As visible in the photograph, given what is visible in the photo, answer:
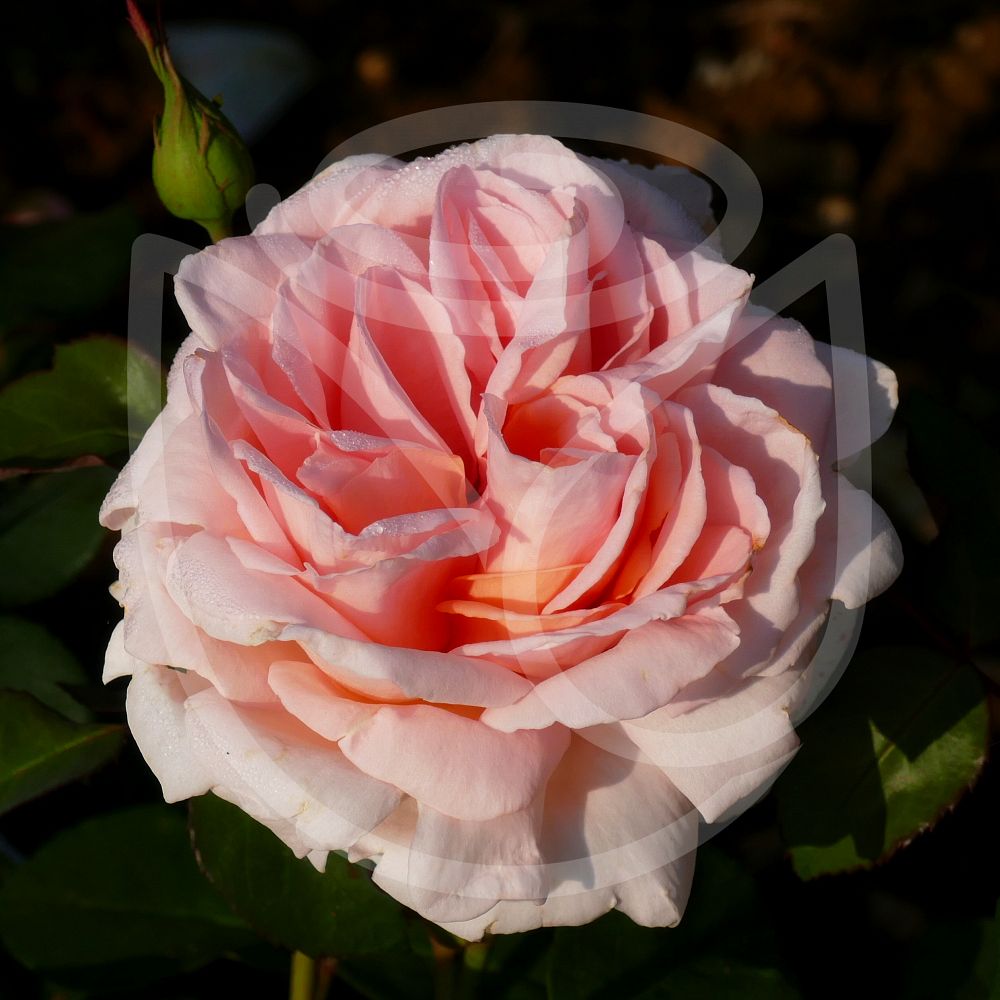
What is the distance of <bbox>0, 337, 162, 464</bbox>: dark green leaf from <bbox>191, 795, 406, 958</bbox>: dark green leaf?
0.28 m

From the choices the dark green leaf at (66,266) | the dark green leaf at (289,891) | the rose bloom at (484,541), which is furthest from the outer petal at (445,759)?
the dark green leaf at (66,266)

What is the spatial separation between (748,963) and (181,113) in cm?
73

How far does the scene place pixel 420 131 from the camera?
1489mm

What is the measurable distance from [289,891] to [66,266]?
0.67 metres

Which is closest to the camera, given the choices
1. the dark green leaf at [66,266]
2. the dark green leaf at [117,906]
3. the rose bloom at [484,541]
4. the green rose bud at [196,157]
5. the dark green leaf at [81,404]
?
the rose bloom at [484,541]

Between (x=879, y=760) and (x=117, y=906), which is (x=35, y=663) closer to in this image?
(x=117, y=906)

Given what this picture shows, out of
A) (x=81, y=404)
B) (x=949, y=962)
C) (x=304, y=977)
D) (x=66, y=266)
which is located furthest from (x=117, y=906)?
(x=949, y=962)

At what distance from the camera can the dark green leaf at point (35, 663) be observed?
93 cm

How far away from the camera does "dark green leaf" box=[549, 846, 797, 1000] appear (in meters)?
0.88

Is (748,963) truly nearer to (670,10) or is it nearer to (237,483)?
(237,483)

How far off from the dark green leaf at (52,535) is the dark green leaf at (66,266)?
213 mm

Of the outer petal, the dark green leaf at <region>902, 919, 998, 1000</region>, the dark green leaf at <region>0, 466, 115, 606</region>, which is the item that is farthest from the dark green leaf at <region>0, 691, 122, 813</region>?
the dark green leaf at <region>902, 919, 998, 1000</region>

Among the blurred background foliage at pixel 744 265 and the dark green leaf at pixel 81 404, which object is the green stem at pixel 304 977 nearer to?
the blurred background foliage at pixel 744 265

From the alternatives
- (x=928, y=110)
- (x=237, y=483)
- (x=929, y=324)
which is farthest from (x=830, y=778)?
(x=928, y=110)
